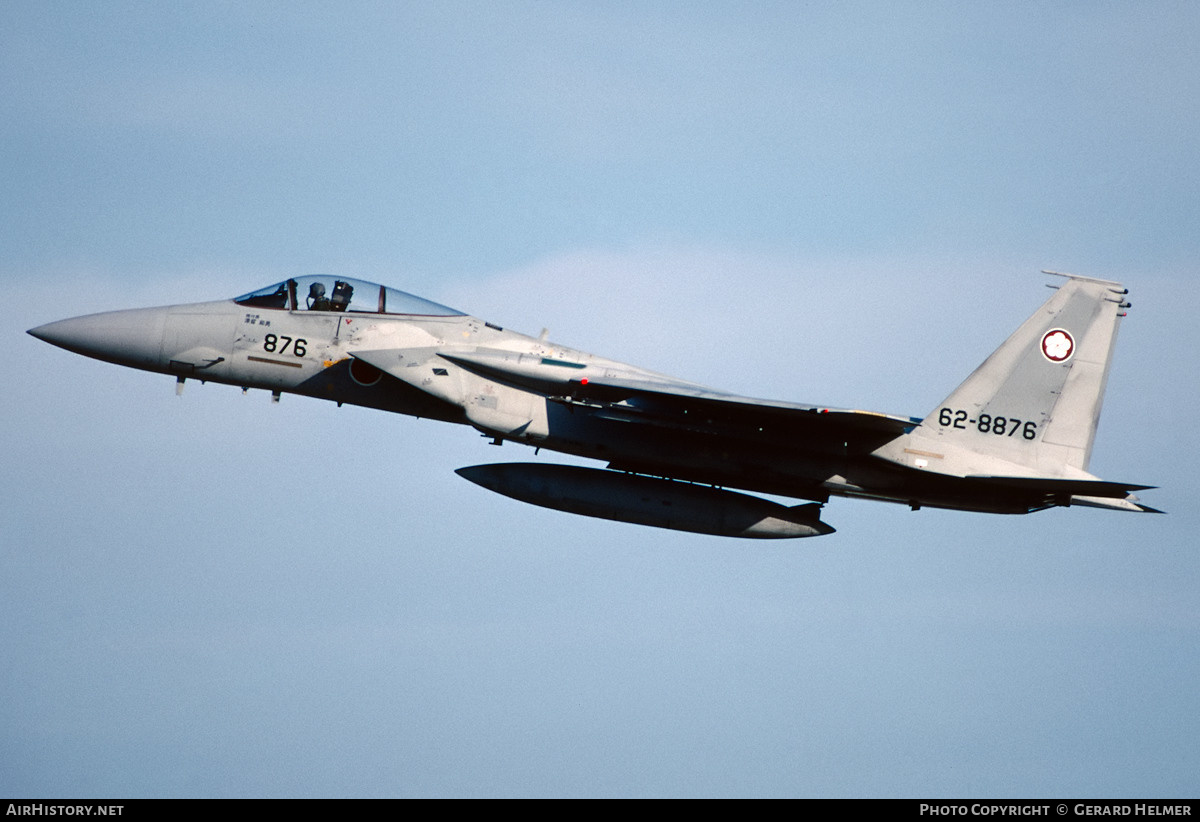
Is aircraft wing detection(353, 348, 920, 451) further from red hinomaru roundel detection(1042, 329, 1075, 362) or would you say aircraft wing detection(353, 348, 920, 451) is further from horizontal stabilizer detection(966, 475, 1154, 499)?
red hinomaru roundel detection(1042, 329, 1075, 362)

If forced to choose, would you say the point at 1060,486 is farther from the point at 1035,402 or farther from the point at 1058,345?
the point at 1058,345

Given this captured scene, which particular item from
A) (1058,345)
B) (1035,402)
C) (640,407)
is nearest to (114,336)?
(640,407)

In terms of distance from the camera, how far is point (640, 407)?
19.6 meters

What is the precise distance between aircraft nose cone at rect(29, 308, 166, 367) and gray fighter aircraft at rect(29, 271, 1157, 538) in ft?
0.07

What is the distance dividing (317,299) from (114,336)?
3091 millimetres

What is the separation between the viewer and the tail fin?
20.3m

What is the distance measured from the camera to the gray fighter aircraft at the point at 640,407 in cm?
2003

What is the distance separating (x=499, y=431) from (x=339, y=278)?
3.52 metres

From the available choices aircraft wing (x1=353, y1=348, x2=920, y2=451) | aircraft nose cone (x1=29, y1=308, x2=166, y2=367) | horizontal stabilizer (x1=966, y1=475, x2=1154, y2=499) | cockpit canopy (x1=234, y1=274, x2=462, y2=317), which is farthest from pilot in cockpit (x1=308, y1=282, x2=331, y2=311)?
horizontal stabilizer (x1=966, y1=475, x2=1154, y2=499)

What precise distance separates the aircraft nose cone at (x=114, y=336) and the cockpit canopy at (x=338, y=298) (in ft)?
4.42

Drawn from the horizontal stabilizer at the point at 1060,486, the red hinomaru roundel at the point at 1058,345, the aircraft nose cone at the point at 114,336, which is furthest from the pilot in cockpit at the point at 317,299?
the red hinomaru roundel at the point at 1058,345

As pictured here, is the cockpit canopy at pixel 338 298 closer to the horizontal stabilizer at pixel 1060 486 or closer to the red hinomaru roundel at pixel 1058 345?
the horizontal stabilizer at pixel 1060 486
